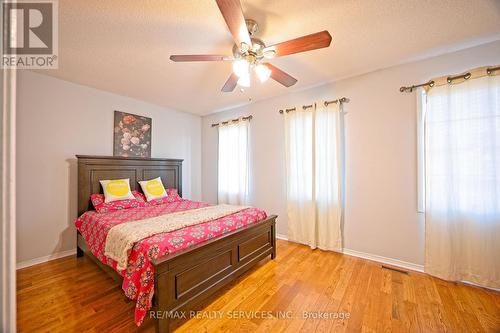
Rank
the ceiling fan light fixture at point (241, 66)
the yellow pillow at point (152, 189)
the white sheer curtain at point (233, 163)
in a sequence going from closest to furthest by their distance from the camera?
the ceiling fan light fixture at point (241, 66) < the yellow pillow at point (152, 189) < the white sheer curtain at point (233, 163)

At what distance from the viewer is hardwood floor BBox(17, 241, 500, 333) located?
155 centimetres

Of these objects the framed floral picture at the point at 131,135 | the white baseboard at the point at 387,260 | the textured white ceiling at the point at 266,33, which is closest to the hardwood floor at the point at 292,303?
the white baseboard at the point at 387,260

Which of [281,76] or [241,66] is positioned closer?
[241,66]

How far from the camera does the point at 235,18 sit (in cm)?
129

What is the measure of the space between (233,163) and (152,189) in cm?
152

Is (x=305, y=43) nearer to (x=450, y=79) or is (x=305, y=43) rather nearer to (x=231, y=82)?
(x=231, y=82)

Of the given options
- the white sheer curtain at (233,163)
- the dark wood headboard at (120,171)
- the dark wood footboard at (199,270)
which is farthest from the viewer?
the white sheer curtain at (233,163)

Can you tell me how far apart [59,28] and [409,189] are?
3.96 metres

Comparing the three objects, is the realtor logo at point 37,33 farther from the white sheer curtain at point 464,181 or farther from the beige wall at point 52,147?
the white sheer curtain at point 464,181

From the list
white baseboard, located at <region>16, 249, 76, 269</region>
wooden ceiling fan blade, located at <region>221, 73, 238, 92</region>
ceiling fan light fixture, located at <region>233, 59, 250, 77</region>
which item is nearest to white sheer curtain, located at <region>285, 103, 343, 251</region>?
wooden ceiling fan blade, located at <region>221, 73, 238, 92</region>

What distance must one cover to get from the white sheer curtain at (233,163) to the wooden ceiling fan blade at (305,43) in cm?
223

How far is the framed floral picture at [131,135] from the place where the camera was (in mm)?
3289

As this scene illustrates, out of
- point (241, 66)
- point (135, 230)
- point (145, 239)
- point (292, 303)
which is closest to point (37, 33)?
point (241, 66)

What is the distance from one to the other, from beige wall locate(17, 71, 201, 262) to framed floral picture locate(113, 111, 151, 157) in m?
0.10
